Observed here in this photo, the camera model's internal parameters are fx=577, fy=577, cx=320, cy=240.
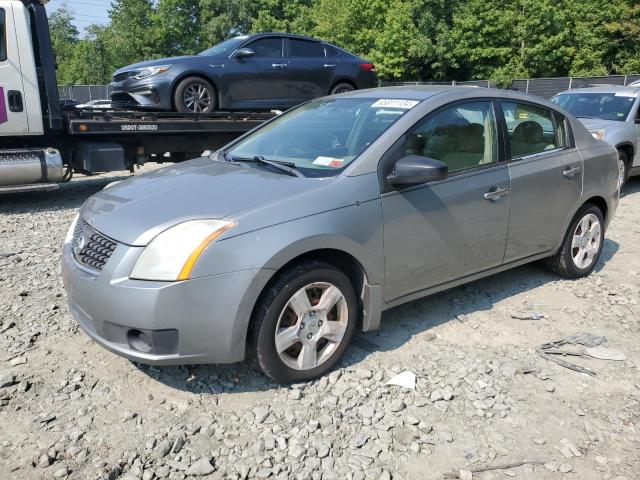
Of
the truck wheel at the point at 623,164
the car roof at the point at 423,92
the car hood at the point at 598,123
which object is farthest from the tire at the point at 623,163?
the car roof at the point at 423,92

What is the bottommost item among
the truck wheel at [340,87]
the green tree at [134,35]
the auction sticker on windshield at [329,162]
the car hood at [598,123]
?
the car hood at [598,123]

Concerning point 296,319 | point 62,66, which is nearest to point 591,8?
point 296,319

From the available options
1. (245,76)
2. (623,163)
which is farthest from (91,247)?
(623,163)

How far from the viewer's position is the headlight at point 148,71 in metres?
8.54

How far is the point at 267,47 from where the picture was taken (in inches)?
371

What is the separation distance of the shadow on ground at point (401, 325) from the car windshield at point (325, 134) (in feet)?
3.98

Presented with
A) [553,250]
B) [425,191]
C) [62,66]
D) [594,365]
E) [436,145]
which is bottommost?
[594,365]

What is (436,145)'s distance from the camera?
382 centimetres

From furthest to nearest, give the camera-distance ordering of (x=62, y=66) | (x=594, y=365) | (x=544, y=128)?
1. (x=62, y=66)
2. (x=544, y=128)
3. (x=594, y=365)

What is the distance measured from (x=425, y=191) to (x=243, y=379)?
1603 mm

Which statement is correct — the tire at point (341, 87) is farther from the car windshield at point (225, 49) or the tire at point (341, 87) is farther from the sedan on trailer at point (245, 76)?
the car windshield at point (225, 49)

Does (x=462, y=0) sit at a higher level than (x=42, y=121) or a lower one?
higher

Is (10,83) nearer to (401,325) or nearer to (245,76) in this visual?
(245,76)

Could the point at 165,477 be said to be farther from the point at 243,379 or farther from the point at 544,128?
the point at 544,128
